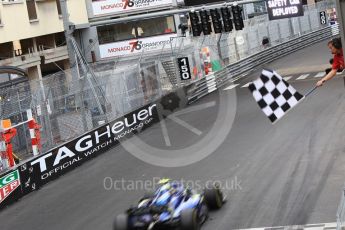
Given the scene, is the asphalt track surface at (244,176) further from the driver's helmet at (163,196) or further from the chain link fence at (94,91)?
the chain link fence at (94,91)

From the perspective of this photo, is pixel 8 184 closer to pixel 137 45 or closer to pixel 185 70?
pixel 185 70

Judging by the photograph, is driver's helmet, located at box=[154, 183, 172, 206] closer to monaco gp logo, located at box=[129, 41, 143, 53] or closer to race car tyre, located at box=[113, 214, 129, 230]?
race car tyre, located at box=[113, 214, 129, 230]

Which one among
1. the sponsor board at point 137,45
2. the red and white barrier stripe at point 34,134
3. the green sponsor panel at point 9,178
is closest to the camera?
the green sponsor panel at point 9,178

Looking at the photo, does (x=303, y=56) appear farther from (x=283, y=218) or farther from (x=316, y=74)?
(x=283, y=218)

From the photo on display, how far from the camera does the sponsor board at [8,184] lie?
13415 mm

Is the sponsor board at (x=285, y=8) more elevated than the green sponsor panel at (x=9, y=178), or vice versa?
the sponsor board at (x=285, y=8)

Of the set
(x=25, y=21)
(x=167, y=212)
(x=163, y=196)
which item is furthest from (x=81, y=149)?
(x=25, y=21)

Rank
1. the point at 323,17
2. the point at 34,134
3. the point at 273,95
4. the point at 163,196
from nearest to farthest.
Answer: the point at 273,95 < the point at 163,196 < the point at 34,134 < the point at 323,17

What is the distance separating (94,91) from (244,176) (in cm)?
773

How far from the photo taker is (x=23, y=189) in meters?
14.2

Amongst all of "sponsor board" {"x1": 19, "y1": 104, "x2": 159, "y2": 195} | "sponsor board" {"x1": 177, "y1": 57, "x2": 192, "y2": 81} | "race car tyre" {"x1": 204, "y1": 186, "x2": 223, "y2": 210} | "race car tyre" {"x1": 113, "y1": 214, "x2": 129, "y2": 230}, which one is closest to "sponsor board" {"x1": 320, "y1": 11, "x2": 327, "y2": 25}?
→ "sponsor board" {"x1": 177, "y1": 57, "x2": 192, "y2": 81}

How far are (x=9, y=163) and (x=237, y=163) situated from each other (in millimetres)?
5180

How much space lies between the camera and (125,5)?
37.7m

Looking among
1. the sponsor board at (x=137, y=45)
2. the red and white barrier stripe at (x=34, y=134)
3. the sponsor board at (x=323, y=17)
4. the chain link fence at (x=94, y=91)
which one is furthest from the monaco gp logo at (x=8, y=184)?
the sponsor board at (x=323, y=17)
